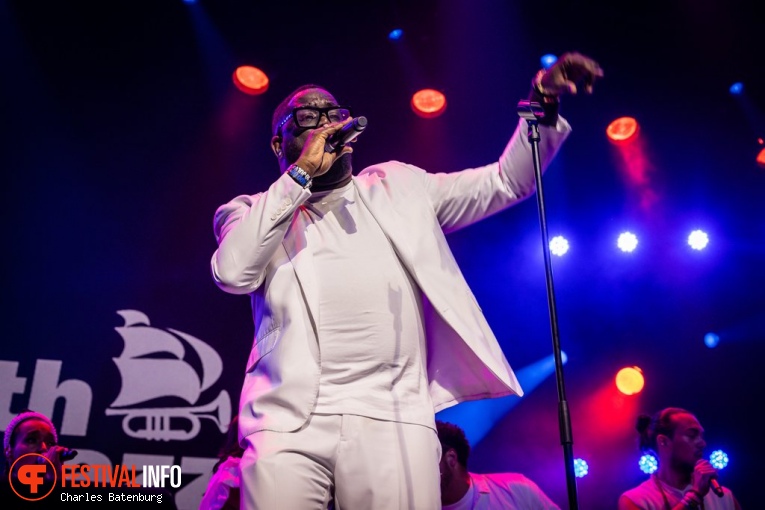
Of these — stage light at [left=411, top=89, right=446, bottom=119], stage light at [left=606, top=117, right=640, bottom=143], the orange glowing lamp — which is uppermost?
stage light at [left=411, top=89, right=446, bottom=119]

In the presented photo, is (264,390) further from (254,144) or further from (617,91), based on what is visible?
(617,91)

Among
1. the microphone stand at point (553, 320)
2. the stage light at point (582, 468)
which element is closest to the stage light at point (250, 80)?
the microphone stand at point (553, 320)

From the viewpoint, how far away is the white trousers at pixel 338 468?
1.98m

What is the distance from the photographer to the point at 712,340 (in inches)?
215

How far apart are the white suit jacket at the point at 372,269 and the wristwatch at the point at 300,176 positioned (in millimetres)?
18

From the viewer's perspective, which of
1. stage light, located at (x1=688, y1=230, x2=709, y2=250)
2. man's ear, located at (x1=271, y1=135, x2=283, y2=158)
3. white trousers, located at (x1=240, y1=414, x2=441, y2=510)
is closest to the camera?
white trousers, located at (x1=240, y1=414, x2=441, y2=510)

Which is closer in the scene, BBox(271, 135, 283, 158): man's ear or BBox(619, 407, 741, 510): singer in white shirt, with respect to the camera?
BBox(271, 135, 283, 158): man's ear

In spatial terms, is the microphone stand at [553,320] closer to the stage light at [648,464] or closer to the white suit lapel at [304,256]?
the white suit lapel at [304,256]

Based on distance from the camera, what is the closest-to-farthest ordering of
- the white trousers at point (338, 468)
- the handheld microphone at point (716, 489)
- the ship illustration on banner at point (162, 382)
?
the white trousers at point (338, 468)
the handheld microphone at point (716, 489)
the ship illustration on banner at point (162, 382)

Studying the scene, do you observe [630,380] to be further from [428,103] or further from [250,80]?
[250,80]

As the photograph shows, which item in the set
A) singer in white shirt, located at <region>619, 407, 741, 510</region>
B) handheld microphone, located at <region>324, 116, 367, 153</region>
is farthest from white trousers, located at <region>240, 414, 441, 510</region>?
singer in white shirt, located at <region>619, 407, 741, 510</region>

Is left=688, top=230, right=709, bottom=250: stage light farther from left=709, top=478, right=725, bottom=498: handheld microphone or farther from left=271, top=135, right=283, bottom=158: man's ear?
left=271, top=135, right=283, bottom=158: man's ear

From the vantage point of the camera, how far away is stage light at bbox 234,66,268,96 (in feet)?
17.3

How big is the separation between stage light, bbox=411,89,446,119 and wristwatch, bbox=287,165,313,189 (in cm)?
338
